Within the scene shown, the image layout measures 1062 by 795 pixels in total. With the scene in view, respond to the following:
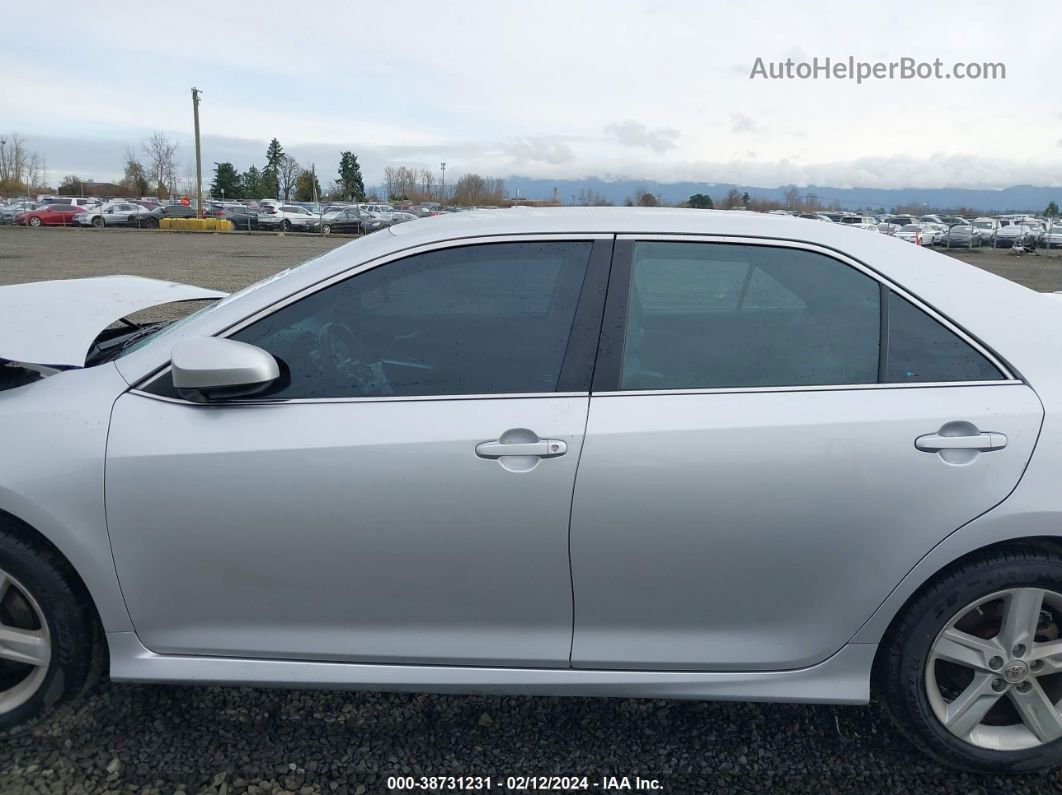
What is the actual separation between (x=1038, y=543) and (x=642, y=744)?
1296mm

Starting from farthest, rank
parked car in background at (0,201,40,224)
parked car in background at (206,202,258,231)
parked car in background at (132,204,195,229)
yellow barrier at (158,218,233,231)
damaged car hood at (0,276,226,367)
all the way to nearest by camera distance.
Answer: parked car in background at (132,204,195,229) < parked car in background at (0,201,40,224) < parked car in background at (206,202,258,231) < yellow barrier at (158,218,233,231) < damaged car hood at (0,276,226,367)

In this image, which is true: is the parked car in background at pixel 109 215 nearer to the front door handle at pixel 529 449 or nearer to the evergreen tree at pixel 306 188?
the evergreen tree at pixel 306 188

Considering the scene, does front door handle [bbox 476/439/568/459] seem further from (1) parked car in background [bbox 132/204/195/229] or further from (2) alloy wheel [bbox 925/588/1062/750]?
(1) parked car in background [bbox 132/204/195/229]

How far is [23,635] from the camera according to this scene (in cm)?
247

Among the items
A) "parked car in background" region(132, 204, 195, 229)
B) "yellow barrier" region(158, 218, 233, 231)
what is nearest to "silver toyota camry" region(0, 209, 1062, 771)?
"yellow barrier" region(158, 218, 233, 231)

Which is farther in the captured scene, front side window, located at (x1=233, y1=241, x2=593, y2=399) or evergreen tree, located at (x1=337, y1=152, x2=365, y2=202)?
evergreen tree, located at (x1=337, y1=152, x2=365, y2=202)

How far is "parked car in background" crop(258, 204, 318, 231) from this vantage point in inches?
1684

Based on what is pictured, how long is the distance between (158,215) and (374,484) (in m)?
49.8

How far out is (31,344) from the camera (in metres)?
2.55

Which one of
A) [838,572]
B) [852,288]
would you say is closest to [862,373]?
[852,288]

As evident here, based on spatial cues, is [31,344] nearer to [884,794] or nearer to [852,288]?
[852,288]

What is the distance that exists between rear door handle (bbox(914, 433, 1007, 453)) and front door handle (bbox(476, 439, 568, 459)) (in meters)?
0.96

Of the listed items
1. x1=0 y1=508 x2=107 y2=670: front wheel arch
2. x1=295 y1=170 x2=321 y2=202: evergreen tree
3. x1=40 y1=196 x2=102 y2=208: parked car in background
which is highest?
x1=295 y1=170 x2=321 y2=202: evergreen tree

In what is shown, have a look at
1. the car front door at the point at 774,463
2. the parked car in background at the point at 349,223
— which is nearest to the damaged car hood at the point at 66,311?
the car front door at the point at 774,463
